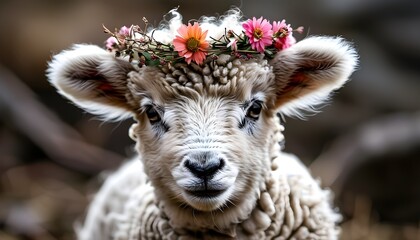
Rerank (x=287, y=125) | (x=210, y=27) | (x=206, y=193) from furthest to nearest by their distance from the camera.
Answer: (x=287, y=125), (x=210, y=27), (x=206, y=193)

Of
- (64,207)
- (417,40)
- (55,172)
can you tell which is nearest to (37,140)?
(55,172)

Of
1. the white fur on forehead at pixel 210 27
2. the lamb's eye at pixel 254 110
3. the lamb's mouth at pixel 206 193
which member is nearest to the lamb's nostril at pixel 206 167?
the lamb's mouth at pixel 206 193

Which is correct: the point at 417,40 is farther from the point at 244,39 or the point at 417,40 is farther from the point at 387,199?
the point at 244,39

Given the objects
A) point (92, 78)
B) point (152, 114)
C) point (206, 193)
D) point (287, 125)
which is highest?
point (287, 125)

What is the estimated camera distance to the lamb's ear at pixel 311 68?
14.3 feet

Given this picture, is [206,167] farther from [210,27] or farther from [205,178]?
[210,27]

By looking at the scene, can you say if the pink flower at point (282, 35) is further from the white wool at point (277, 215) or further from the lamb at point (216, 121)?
the white wool at point (277, 215)

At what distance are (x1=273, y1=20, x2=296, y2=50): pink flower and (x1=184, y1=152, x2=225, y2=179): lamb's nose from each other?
2.66ft

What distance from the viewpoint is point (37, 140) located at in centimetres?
981

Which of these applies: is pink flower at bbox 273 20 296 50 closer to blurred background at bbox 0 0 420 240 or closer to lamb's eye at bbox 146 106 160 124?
lamb's eye at bbox 146 106 160 124

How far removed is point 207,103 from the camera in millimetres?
4094

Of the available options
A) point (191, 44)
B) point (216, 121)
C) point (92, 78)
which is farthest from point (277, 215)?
point (92, 78)

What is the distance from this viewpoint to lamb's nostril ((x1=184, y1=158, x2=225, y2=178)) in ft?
12.5

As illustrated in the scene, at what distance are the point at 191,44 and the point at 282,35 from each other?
0.54 meters
